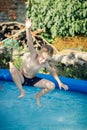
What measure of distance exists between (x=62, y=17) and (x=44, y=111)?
5.16 meters

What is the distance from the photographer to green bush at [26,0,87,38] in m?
15.0

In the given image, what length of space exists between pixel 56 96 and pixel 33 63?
5964 mm

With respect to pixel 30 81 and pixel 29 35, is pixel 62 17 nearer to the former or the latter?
pixel 30 81

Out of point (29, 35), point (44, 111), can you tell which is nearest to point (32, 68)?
point (29, 35)

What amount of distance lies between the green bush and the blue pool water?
10.0ft

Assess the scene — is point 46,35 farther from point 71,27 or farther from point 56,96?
point 56,96

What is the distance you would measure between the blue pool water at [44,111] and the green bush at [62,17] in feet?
10.0

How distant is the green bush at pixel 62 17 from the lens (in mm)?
14961

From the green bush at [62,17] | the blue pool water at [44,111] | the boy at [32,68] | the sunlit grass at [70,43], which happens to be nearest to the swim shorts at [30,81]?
the boy at [32,68]

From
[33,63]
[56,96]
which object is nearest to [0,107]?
[56,96]

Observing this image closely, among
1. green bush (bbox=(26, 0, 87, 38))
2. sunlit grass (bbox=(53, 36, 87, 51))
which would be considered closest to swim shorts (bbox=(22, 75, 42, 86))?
sunlit grass (bbox=(53, 36, 87, 51))

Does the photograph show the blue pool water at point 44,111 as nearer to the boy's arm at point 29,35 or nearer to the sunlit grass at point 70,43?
the sunlit grass at point 70,43

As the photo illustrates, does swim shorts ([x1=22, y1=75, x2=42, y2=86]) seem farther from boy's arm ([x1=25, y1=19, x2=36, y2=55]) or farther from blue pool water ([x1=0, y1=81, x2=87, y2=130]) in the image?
blue pool water ([x1=0, y1=81, x2=87, y2=130])

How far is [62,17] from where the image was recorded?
49.6 ft
